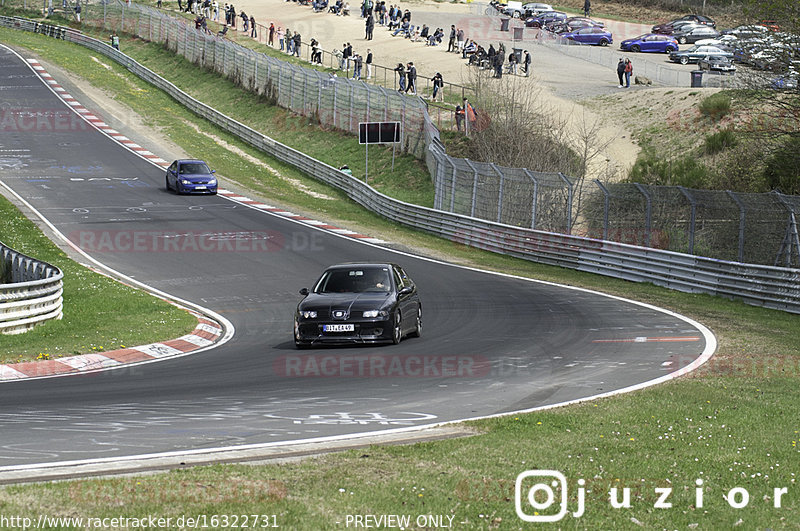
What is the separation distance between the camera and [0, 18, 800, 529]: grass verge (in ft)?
23.5

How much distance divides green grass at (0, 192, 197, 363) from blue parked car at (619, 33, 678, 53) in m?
56.1

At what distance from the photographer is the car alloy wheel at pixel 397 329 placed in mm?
16500

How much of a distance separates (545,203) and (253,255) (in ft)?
29.3

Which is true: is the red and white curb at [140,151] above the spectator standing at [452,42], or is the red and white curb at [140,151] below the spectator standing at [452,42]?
below

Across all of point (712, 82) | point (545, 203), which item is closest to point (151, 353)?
point (545, 203)

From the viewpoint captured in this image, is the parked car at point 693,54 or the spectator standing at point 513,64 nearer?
the spectator standing at point 513,64

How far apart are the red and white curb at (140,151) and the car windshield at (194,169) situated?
3.60 feet

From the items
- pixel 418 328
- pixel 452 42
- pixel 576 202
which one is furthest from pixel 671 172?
pixel 452 42

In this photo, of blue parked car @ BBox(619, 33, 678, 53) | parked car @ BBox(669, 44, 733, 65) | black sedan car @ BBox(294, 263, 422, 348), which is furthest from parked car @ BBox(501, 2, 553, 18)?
black sedan car @ BBox(294, 263, 422, 348)

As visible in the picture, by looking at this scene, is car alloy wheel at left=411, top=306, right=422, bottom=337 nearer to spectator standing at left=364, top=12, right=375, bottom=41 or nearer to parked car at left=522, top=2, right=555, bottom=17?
spectator standing at left=364, top=12, right=375, bottom=41

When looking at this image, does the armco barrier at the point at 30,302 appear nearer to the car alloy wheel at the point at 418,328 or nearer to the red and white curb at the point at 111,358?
the red and white curb at the point at 111,358

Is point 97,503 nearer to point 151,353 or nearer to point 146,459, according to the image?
point 146,459

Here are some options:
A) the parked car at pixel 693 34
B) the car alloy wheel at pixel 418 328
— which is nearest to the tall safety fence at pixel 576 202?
the car alloy wheel at pixel 418 328

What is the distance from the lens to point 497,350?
15.9 meters
